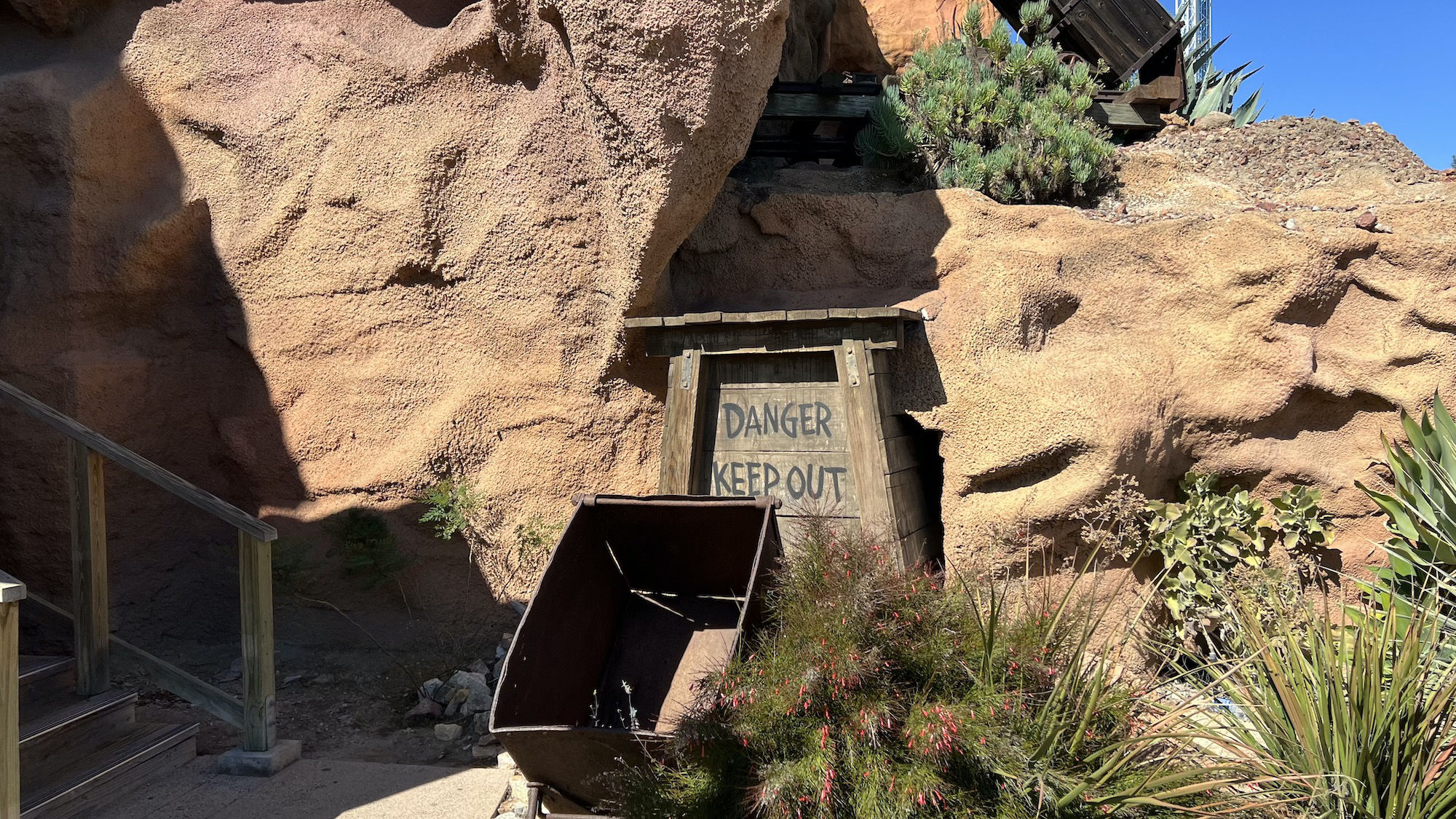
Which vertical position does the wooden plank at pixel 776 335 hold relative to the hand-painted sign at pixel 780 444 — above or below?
above

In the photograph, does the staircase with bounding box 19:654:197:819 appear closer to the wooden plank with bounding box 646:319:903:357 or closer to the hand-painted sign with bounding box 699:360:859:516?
the hand-painted sign with bounding box 699:360:859:516

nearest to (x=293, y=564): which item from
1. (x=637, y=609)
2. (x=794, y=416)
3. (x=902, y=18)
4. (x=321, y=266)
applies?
(x=321, y=266)

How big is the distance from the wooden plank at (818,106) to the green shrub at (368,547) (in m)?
3.92

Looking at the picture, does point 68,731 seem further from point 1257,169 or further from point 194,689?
point 1257,169

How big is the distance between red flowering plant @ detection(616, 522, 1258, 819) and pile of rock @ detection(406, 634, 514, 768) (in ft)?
6.92

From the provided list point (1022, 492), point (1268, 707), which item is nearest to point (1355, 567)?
point (1022, 492)

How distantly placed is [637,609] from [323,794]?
1488mm

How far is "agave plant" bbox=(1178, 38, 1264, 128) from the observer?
307 inches

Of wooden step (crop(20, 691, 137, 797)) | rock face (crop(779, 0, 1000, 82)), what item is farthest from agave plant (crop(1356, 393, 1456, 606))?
wooden step (crop(20, 691, 137, 797))

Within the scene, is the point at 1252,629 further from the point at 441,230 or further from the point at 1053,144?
the point at 441,230

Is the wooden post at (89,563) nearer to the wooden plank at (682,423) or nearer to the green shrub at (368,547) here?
the green shrub at (368,547)

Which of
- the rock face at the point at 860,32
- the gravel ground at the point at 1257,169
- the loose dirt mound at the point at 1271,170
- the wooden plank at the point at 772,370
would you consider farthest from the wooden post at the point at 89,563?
the loose dirt mound at the point at 1271,170

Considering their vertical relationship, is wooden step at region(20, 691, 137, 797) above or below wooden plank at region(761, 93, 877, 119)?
below

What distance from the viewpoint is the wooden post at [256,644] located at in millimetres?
4293
